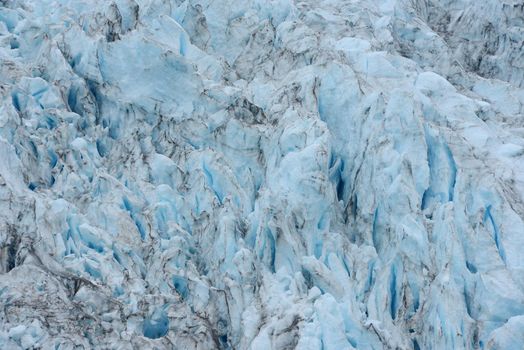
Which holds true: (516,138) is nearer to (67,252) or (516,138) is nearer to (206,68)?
(206,68)

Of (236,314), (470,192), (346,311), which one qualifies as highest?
(470,192)

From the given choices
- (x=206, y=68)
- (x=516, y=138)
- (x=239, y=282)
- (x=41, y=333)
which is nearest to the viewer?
(x=41, y=333)

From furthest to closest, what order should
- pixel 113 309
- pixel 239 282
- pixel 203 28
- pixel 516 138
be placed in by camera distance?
1. pixel 203 28
2. pixel 516 138
3. pixel 239 282
4. pixel 113 309

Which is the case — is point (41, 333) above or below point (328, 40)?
below

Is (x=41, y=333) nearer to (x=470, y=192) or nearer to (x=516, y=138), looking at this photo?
(x=470, y=192)

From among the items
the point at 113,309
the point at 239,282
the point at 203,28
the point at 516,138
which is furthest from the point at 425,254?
the point at 203,28

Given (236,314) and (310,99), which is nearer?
(236,314)
